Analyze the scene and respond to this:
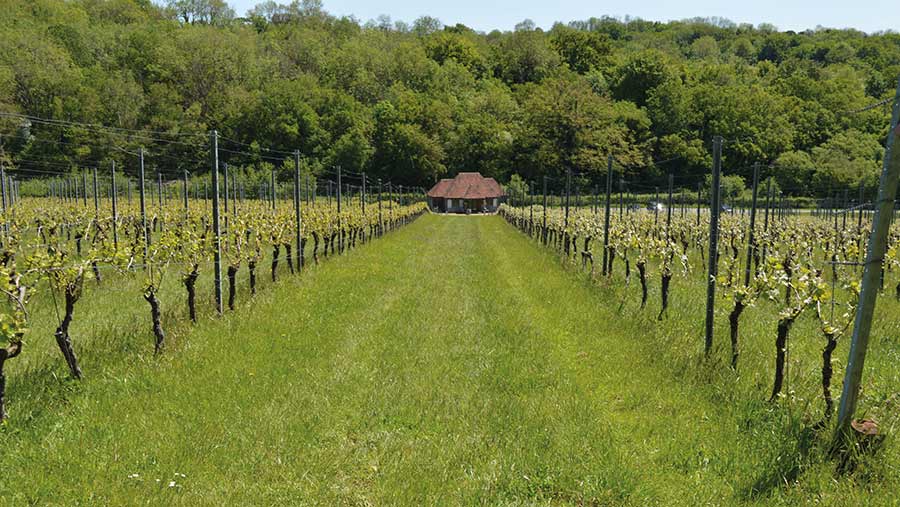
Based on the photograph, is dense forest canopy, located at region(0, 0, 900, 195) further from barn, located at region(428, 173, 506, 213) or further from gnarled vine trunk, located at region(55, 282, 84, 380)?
gnarled vine trunk, located at region(55, 282, 84, 380)

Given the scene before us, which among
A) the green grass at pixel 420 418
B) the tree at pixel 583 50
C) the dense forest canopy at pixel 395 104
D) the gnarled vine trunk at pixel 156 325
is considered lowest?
the green grass at pixel 420 418

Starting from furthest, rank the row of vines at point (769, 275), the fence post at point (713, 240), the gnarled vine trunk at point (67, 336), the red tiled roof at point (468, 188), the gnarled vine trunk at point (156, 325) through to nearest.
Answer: the red tiled roof at point (468, 188)
the gnarled vine trunk at point (156, 325)
the fence post at point (713, 240)
the gnarled vine trunk at point (67, 336)
the row of vines at point (769, 275)

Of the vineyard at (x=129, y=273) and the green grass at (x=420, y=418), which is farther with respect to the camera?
the vineyard at (x=129, y=273)

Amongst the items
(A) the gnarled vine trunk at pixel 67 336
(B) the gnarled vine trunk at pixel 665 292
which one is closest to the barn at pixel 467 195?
(B) the gnarled vine trunk at pixel 665 292

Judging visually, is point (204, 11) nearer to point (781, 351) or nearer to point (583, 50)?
point (583, 50)

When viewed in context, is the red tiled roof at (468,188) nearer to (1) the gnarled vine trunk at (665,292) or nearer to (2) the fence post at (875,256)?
(1) the gnarled vine trunk at (665,292)

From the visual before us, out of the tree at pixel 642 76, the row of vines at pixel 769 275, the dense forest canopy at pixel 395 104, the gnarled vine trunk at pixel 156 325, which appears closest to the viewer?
the row of vines at pixel 769 275

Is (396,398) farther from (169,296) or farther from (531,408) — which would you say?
(169,296)

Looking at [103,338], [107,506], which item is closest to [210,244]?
[103,338]

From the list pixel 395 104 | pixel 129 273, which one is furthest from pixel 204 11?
pixel 129 273

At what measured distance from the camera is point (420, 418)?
577 centimetres

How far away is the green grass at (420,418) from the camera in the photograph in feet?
14.4

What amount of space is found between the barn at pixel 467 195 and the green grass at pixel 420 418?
51.4 m

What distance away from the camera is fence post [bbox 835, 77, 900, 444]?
172 inches
